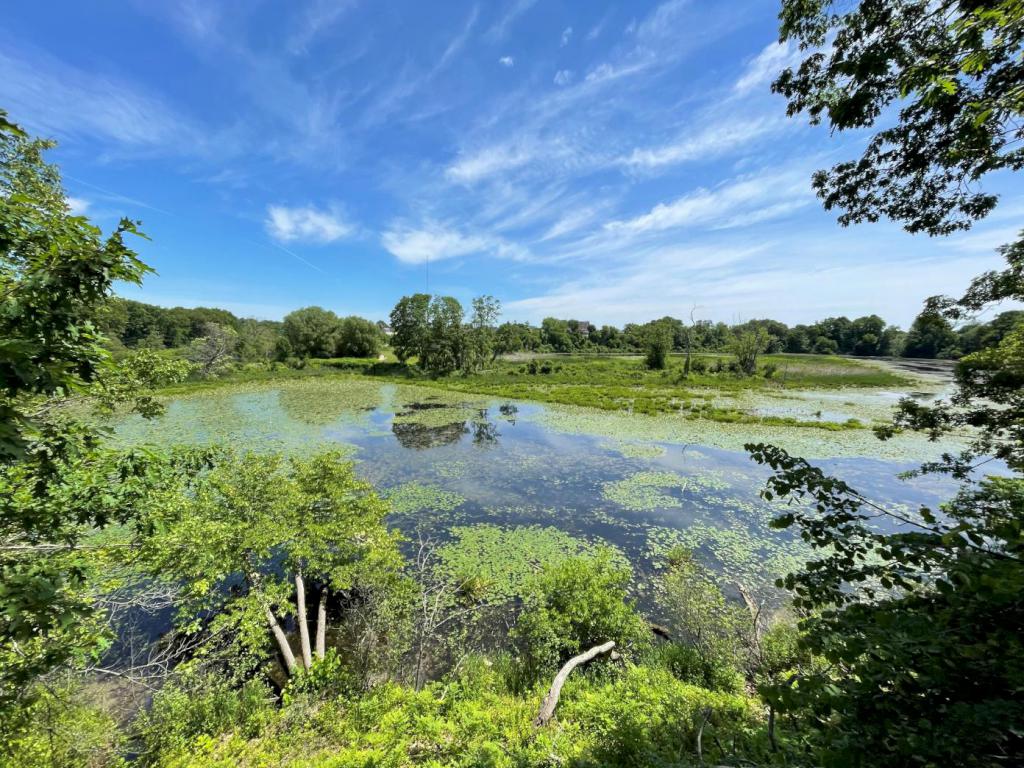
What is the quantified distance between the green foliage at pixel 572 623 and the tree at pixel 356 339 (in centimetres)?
5621

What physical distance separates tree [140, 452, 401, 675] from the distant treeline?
132 ft

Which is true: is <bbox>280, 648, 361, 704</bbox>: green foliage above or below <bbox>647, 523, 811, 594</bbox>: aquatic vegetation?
above

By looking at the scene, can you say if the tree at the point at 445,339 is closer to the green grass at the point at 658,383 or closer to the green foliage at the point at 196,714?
the green grass at the point at 658,383

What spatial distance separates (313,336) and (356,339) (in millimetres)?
6130

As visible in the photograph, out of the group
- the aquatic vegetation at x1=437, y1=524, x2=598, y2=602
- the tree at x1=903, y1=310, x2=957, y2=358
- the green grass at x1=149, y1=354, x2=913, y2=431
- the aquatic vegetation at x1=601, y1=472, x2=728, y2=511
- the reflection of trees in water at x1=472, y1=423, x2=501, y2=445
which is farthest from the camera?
the tree at x1=903, y1=310, x2=957, y2=358

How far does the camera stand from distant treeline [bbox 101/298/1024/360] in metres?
55.6

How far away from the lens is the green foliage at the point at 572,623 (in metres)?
5.92

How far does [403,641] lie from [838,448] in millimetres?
20633

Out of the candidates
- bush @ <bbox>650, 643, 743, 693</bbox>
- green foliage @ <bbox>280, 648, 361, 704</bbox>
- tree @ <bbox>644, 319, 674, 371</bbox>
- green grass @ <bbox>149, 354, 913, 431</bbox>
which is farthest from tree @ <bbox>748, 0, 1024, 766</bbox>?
tree @ <bbox>644, 319, 674, 371</bbox>

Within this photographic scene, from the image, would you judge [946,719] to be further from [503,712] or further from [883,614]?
[503,712]

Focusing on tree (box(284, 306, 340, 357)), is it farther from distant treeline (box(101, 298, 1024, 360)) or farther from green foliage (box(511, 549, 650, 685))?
green foliage (box(511, 549, 650, 685))

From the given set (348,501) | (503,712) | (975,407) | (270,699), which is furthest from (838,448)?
(270,699)

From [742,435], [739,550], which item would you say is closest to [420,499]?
[739,550]

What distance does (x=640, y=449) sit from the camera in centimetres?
1764
